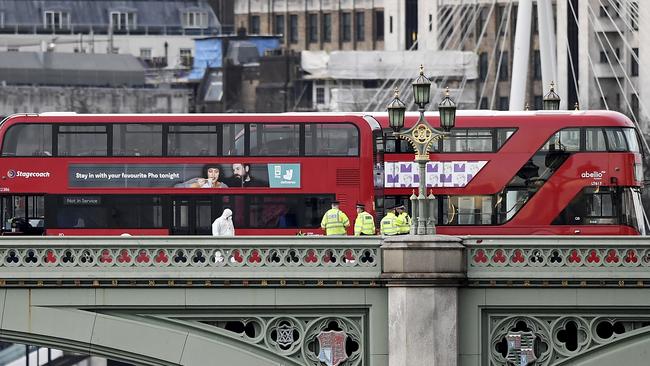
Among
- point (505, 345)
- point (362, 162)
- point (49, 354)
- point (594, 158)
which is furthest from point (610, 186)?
point (49, 354)

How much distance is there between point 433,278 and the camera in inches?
1635

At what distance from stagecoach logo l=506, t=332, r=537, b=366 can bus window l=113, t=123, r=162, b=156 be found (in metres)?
17.2

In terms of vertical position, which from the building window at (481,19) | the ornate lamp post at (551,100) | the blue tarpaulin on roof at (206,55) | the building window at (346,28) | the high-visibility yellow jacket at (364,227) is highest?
the building window at (346,28)

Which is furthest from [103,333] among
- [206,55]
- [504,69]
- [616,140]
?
[206,55]

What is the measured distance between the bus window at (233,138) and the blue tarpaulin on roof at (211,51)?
4143 inches

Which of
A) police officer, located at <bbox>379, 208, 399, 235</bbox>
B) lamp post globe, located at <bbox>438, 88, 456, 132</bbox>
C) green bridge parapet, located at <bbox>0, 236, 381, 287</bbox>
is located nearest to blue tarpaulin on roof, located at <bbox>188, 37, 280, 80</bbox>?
police officer, located at <bbox>379, 208, 399, 235</bbox>

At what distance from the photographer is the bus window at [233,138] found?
57.4 m

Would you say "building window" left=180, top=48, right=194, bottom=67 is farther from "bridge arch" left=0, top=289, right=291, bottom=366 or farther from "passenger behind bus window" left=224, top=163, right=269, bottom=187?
"bridge arch" left=0, top=289, right=291, bottom=366

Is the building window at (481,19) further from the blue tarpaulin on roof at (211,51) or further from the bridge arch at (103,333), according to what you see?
the bridge arch at (103,333)

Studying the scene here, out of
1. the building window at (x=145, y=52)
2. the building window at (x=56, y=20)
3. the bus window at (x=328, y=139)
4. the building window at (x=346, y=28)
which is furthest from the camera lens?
the building window at (x=145, y=52)

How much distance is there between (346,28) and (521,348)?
444 ft

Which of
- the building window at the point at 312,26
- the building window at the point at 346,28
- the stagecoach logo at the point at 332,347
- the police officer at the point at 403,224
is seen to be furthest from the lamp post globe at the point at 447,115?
the building window at the point at 312,26

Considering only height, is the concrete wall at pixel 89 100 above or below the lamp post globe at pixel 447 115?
above

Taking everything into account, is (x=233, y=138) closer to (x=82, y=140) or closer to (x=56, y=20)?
(x=82, y=140)
